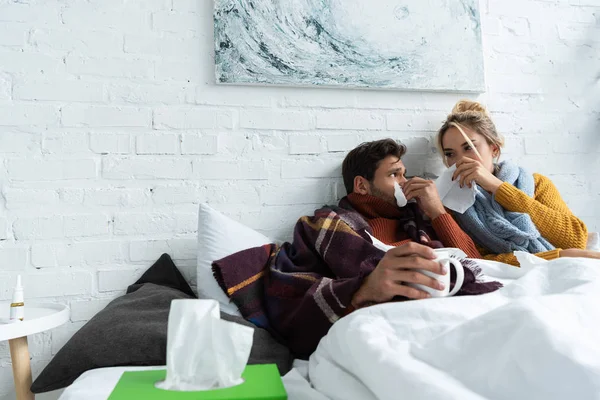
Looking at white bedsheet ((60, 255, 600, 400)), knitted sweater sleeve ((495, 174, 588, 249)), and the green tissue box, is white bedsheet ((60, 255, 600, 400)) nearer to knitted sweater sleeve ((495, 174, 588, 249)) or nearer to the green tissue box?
the green tissue box

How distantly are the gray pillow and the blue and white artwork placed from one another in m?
0.89

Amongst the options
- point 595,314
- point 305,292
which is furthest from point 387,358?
point 305,292

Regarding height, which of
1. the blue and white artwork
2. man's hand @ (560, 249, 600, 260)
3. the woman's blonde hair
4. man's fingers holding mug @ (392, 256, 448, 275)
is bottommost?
man's hand @ (560, 249, 600, 260)

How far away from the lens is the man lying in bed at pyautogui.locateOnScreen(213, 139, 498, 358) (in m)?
1.20

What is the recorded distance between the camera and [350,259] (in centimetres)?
150

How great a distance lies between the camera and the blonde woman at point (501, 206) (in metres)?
1.79

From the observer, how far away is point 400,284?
46.2 inches

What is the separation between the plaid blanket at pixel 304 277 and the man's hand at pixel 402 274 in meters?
0.05

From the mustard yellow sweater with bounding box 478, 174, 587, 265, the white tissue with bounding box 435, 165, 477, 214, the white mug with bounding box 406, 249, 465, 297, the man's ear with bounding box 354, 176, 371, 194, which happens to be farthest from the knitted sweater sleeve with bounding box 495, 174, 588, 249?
the white mug with bounding box 406, 249, 465, 297

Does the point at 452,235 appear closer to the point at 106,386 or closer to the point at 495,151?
the point at 495,151

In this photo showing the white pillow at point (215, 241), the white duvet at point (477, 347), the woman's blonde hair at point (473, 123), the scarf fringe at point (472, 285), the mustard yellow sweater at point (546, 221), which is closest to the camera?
the white duvet at point (477, 347)

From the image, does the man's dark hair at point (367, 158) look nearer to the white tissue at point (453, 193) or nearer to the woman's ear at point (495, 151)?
the white tissue at point (453, 193)

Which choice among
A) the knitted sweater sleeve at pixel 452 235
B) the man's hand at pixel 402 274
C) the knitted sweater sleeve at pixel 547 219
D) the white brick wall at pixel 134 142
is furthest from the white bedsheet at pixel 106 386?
the knitted sweater sleeve at pixel 547 219

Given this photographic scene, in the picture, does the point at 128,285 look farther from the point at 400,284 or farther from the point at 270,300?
the point at 400,284
